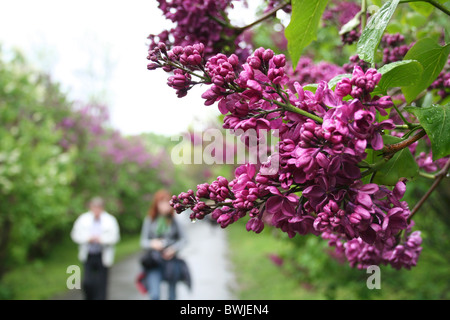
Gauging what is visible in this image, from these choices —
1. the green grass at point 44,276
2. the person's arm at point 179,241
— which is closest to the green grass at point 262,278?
the person's arm at point 179,241

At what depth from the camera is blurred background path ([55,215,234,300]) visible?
977 cm

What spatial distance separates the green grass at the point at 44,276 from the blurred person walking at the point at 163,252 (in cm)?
430

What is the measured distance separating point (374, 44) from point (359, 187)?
1.32 ft

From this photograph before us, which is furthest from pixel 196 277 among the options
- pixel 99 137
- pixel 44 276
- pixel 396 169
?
pixel 396 169

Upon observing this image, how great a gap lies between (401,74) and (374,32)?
0.50 ft

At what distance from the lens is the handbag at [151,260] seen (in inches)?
263

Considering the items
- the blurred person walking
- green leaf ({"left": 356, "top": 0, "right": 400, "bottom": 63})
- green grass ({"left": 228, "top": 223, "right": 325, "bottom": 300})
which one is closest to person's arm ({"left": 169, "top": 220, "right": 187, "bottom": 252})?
the blurred person walking

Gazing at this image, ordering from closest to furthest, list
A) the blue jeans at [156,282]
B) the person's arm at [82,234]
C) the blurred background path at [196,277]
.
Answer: the blue jeans at [156,282]
the person's arm at [82,234]
the blurred background path at [196,277]

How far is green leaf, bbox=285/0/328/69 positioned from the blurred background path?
5861 mm

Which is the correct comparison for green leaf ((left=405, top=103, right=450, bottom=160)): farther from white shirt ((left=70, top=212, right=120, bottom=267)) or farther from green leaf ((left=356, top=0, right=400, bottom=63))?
white shirt ((left=70, top=212, right=120, bottom=267))

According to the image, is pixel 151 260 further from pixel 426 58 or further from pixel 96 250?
pixel 426 58

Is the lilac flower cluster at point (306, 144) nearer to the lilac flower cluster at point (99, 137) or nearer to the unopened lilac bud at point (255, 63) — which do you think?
the unopened lilac bud at point (255, 63)
